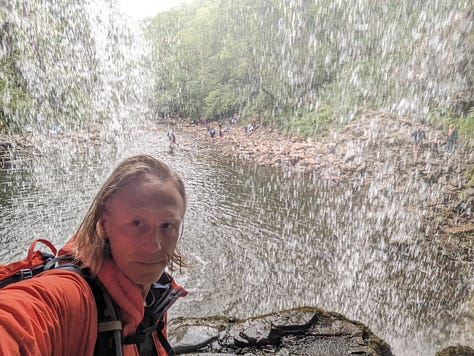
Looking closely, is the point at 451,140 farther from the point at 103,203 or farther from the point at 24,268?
the point at 24,268

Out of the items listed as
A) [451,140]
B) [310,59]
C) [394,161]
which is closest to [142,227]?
[394,161]

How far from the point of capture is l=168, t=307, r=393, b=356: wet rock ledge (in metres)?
4.50

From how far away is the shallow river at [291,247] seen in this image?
733 cm

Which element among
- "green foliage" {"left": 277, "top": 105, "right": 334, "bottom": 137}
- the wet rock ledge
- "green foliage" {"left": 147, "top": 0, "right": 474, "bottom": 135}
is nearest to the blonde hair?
the wet rock ledge

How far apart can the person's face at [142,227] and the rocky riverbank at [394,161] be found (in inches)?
422

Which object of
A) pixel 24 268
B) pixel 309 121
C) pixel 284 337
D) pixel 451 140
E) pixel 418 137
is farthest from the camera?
pixel 309 121

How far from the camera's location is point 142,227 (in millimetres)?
1421

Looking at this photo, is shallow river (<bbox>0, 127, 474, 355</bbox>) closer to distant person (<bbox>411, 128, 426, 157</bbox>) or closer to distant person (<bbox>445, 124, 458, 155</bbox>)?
distant person (<bbox>445, 124, 458, 155</bbox>)

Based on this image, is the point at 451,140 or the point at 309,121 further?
the point at 309,121

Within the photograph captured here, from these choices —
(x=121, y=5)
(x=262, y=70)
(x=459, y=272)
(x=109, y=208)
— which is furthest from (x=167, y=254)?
(x=121, y=5)

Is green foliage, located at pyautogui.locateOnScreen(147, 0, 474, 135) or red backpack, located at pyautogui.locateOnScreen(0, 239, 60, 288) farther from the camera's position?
green foliage, located at pyautogui.locateOnScreen(147, 0, 474, 135)

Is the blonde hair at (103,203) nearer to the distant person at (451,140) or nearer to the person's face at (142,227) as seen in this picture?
the person's face at (142,227)

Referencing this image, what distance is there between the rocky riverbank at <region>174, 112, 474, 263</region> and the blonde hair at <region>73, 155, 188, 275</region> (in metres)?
10.8

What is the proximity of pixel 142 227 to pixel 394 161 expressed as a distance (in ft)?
57.4
